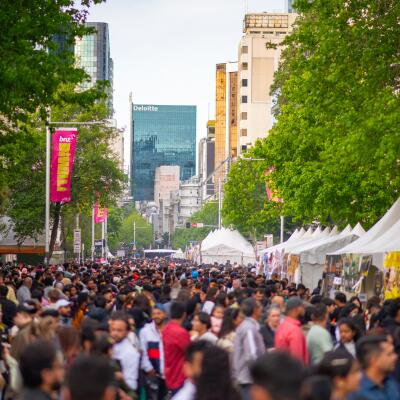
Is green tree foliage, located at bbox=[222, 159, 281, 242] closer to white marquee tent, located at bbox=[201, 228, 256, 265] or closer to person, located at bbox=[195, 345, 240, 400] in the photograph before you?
white marquee tent, located at bbox=[201, 228, 256, 265]

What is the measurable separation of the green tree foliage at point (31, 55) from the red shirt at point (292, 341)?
12588 mm

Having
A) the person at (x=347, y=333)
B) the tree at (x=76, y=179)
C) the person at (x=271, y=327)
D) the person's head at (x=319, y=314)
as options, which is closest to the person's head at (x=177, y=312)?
the person at (x=271, y=327)

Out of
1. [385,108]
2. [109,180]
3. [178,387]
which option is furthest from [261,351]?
[109,180]

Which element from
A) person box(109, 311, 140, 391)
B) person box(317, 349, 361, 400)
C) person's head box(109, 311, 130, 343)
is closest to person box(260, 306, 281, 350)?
person box(109, 311, 140, 391)

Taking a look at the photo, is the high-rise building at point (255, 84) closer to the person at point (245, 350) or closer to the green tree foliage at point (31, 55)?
the green tree foliage at point (31, 55)

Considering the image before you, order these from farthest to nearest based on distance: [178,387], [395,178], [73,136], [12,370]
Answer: [73,136] < [395,178] < [178,387] < [12,370]

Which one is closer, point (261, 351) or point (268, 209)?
point (261, 351)

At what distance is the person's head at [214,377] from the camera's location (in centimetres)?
814

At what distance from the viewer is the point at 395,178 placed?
34.8 m

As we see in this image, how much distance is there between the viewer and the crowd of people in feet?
23.5

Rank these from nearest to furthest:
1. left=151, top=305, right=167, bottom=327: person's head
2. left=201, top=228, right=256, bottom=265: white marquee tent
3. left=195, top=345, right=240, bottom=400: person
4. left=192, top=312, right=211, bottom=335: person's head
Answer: left=195, top=345, right=240, bottom=400: person → left=192, top=312, right=211, bottom=335: person's head → left=151, top=305, right=167, bottom=327: person's head → left=201, top=228, right=256, bottom=265: white marquee tent

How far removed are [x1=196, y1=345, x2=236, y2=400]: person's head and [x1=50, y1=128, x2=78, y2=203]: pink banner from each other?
36.9 m

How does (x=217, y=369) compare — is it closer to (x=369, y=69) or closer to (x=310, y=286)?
(x=369, y=69)

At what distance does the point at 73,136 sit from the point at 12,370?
33.1 m
